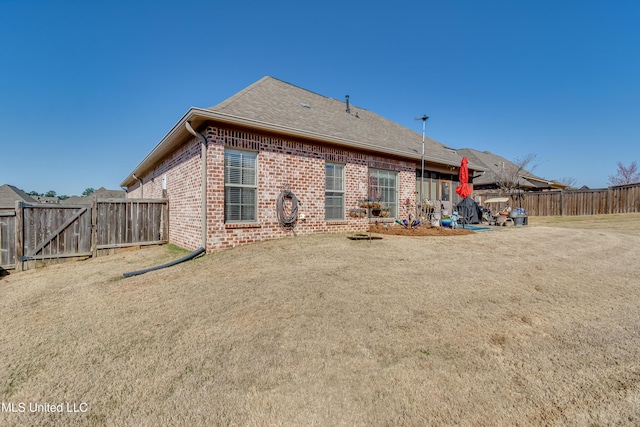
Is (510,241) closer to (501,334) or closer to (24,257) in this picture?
(501,334)

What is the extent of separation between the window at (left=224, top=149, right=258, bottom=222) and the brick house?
1.0 inches

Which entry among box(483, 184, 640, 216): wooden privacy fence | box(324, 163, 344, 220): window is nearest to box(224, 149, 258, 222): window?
box(324, 163, 344, 220): window

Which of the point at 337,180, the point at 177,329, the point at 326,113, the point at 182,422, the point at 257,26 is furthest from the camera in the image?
the point at 326,113

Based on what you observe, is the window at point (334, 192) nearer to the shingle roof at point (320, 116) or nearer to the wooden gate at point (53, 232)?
the shingle roof at point (320, 116)

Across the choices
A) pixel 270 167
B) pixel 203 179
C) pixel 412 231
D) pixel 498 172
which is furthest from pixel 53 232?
pixel 498 172

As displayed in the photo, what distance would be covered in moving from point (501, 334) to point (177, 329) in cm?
350

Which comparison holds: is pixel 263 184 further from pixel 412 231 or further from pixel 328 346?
pixel 328 346

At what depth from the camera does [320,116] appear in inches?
391

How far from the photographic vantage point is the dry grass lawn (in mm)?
1911

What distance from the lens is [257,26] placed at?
9.80 meters

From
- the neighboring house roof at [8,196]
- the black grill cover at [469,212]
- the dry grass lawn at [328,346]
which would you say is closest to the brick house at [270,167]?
the dry grass lawn at [328,346]

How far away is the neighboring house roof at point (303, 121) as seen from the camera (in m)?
6.92

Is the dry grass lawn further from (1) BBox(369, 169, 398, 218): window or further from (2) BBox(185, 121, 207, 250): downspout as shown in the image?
(1) BBox(369, 169, 398, 218): window

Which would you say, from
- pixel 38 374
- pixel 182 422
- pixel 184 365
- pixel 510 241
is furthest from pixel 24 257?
pixel 510 241
